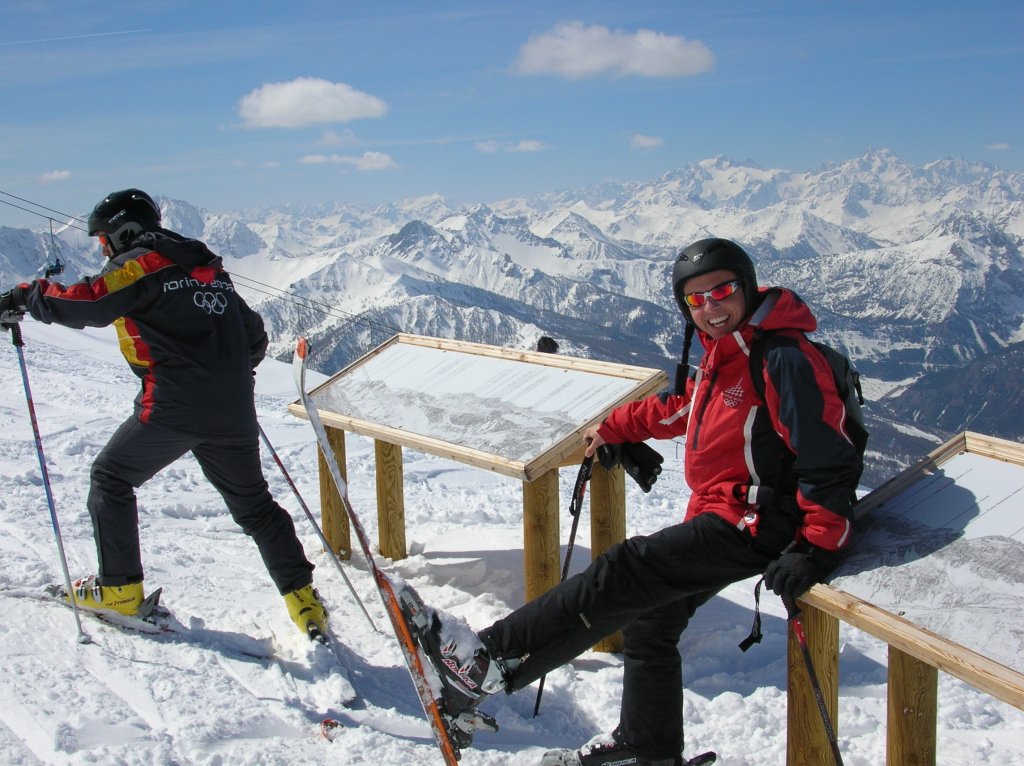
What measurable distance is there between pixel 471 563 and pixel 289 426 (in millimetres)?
6948

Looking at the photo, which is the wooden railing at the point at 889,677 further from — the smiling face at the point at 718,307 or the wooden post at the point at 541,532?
the wooden post at the point at 541,532

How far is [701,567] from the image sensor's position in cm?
338

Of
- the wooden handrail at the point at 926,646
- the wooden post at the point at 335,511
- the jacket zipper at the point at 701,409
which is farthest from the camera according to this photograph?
the wooden post at the point at 335,511

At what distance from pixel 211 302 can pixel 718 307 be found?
2.60 meters

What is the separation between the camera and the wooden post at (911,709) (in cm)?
330

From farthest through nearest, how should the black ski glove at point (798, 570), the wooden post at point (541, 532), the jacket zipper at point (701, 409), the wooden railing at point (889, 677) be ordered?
the wooden post at point (541, 532), the jacket zipper at point (701, 409), the black ski glove at point (798, 570), the wooden railing at point (889, 677)

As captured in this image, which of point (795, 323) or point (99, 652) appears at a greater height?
point (795, 323)

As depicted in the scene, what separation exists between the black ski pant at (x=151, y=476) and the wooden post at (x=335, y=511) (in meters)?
2.17

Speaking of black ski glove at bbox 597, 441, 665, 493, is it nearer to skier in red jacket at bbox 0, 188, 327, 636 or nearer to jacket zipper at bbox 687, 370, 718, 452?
jacket zipper at bbox 687, 370, 718, 452

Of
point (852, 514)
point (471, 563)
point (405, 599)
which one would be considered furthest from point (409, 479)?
point (852, 514)

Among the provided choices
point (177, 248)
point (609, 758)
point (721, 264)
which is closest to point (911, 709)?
point (609, 758)

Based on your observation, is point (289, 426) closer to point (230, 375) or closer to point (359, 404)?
point (359, 404)

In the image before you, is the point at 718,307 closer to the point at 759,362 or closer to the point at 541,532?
the point at 759,362

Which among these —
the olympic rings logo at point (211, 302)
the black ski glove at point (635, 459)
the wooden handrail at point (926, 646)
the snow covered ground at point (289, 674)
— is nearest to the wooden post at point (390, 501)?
the snow covered ground at point (289, 674)
